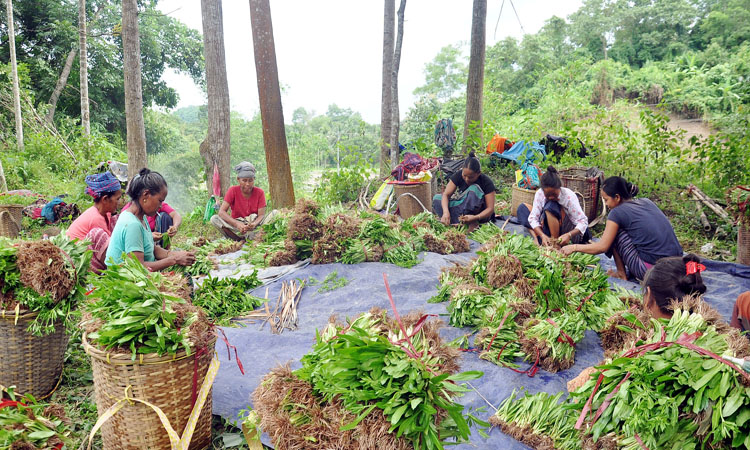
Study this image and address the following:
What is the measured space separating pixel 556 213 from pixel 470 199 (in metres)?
1.43

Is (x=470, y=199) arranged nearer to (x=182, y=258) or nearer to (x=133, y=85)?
(x=182, y=258)

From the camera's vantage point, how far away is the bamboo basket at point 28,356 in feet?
9.46

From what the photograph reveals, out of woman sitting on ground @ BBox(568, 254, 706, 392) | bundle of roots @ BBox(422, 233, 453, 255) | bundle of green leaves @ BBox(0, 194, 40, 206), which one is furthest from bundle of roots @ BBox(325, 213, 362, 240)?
bundle of green leaves @ BBox(0, 194, 40, 206)

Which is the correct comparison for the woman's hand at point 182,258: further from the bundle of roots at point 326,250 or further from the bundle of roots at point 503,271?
the bundle of roots at point 503,271

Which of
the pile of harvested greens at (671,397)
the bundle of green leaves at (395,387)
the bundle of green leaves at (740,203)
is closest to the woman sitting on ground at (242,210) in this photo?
the bundle of green leaves at (395,387)

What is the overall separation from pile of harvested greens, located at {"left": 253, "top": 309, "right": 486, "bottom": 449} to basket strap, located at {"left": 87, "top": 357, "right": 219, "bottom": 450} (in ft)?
1.42

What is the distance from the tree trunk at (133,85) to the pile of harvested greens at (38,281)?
5776 millimetres

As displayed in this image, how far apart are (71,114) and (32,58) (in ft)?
7.42

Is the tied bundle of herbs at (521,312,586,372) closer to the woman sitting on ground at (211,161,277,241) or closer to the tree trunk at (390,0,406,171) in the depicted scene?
the woman sitting on ground at (211,161,277,241)

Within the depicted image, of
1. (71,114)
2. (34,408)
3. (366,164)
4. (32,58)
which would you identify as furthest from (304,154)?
(34,408)

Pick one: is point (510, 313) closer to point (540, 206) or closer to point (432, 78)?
point (540, 206)

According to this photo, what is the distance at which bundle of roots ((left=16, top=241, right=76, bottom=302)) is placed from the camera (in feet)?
9.26

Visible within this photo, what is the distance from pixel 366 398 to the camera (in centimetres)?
176

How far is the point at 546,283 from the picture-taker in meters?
3.70
